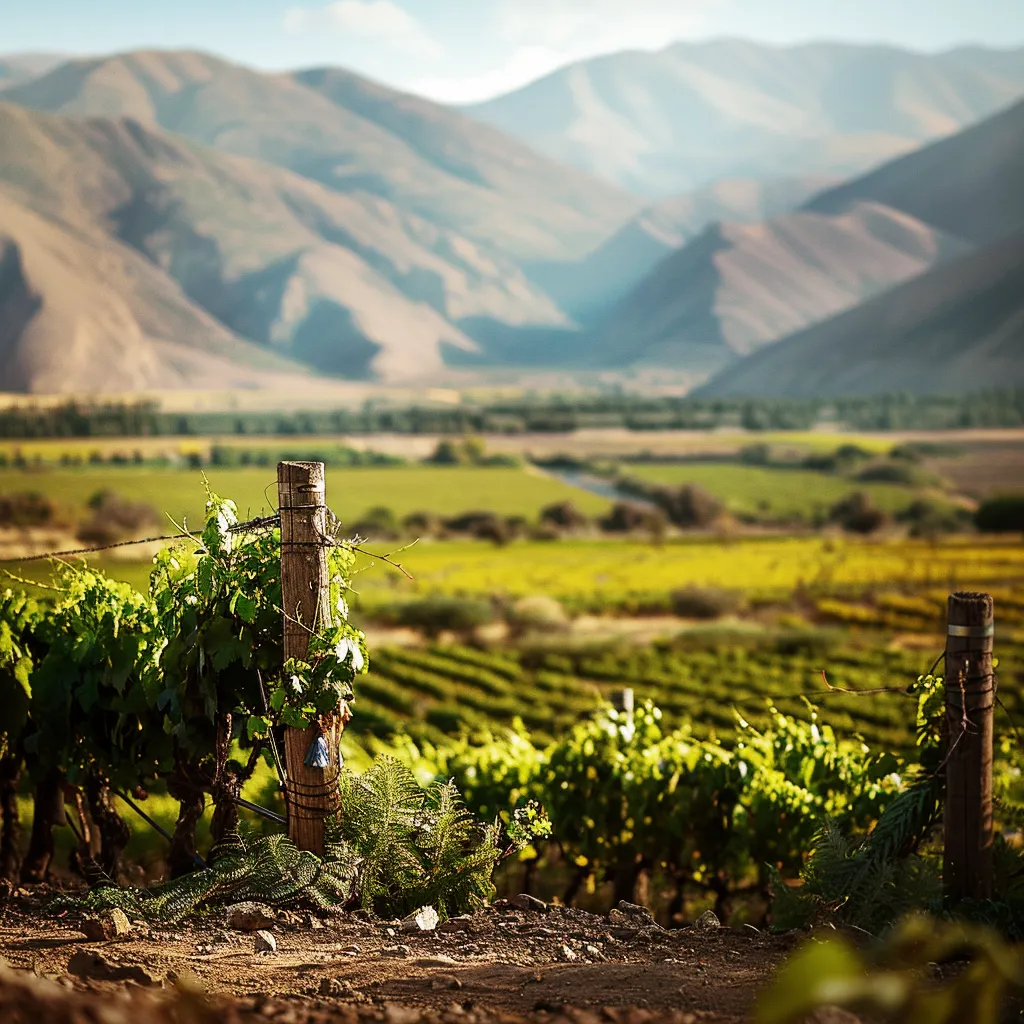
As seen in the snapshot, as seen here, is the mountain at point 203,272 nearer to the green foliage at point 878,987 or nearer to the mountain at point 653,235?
the mountain at point 653,235

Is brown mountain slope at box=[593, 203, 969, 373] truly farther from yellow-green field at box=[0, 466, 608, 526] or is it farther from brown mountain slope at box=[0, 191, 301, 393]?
yellow-green field at box=[0, 466, 608, 526]

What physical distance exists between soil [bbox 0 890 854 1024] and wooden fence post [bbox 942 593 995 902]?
733mm

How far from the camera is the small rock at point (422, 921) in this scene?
3.63 m

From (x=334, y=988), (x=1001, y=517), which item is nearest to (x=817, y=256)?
(x=1001, y=517)

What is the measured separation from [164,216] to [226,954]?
11662 centimetres

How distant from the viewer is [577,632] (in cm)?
3014

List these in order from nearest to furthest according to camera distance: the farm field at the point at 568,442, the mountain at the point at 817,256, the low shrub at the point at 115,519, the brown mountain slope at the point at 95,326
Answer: the low shrub at the point at 115,519
the farm field at the point at 568,442
the brown mountain slope at the point at 95,326
the mountain at the point at 817,256

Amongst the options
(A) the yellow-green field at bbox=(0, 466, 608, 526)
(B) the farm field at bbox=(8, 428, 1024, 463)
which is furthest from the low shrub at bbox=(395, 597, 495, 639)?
(B) the farm field at bbox=(8, 428, 1024, 463)

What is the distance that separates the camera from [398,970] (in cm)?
301

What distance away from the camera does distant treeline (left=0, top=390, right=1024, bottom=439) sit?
54438 mm

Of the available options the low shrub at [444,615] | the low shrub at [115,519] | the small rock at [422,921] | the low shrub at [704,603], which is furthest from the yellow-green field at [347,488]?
the small rock at [422,921]

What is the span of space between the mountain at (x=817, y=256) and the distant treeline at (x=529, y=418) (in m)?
39.9

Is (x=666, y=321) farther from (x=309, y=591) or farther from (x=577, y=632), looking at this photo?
(x=309, y=591)

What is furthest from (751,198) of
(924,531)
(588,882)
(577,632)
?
(588,882)
